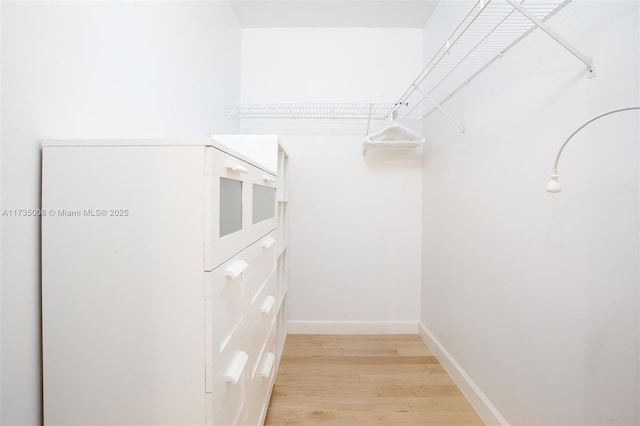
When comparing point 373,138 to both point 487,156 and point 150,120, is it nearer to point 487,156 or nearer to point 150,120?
point 487,156

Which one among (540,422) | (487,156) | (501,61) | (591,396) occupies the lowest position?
(540,422)

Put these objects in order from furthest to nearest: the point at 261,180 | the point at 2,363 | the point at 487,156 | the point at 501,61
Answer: the point at 487,156 < the point at 501,61 < the point at 261,180 < the point at 2,363

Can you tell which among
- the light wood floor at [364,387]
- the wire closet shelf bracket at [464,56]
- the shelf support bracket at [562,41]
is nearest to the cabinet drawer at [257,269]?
the light wood floor at [364,387]

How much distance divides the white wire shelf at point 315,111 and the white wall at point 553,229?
0.74m

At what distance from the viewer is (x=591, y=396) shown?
90 centimetres

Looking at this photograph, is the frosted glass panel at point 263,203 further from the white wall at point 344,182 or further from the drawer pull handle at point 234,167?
the white wall at point 344,182

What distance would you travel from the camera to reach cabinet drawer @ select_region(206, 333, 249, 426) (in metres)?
0.68

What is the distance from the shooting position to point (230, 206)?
81cm

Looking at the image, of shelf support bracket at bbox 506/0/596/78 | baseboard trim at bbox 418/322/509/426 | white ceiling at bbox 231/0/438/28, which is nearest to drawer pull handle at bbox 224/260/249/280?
shelf support bracket at bbox 506/0/596/78

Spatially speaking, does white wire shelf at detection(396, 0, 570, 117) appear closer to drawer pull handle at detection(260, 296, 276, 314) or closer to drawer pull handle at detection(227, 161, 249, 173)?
drawer pull handle at detection(227, 161, 249, 173)

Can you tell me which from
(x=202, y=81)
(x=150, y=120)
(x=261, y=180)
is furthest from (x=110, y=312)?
(x=202, y=81)

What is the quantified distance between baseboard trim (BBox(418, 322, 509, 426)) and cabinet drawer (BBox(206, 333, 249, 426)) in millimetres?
1260

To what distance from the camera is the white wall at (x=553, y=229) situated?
0.81 m

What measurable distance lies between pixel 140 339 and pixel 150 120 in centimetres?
88
